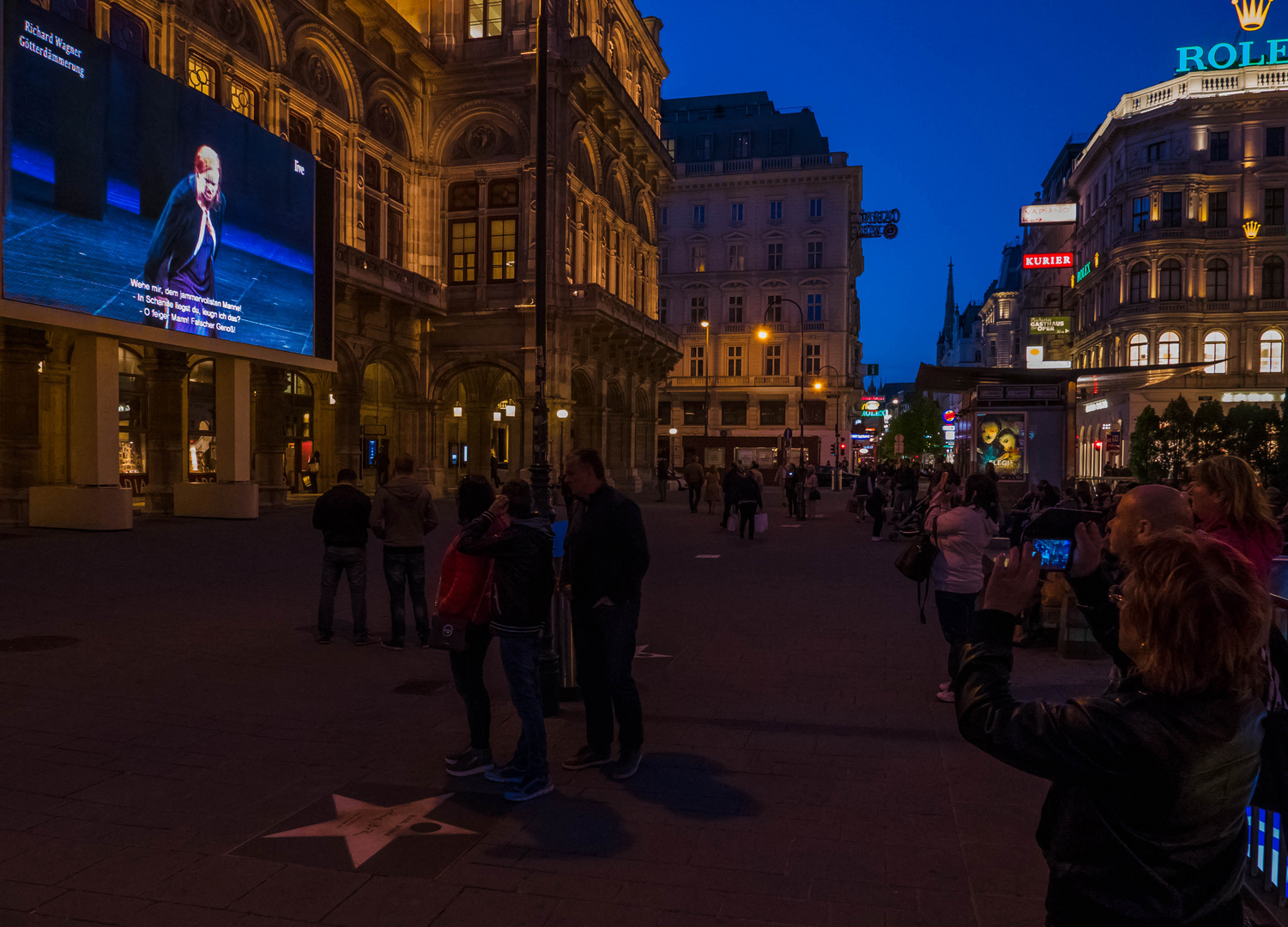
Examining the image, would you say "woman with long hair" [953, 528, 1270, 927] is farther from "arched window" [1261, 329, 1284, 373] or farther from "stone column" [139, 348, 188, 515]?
"arched window" [1261, 329, 1284, 373]

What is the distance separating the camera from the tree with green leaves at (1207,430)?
86.6ft

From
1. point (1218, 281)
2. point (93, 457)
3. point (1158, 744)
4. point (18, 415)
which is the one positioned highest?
point (1218, 281)

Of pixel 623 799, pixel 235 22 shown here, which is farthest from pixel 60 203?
pixel 623 799

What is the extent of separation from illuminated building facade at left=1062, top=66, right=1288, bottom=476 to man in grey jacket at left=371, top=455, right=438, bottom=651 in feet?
157

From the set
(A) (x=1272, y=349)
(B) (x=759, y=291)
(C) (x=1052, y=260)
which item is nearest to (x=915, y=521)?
(A) (x=1272, y=349)

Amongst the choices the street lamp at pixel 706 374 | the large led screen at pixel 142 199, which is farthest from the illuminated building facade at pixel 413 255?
the street lamp at pixel 706 374

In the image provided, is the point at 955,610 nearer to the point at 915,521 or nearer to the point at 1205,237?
the point at 915,521

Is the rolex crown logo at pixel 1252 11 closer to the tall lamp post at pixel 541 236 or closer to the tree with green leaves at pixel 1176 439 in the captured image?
the tree with green leaves at pixel 1176 439

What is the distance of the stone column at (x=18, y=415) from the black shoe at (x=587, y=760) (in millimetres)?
19208

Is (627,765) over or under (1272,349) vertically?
under

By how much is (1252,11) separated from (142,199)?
5677cm

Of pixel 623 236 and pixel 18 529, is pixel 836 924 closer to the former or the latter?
pixel 18 529

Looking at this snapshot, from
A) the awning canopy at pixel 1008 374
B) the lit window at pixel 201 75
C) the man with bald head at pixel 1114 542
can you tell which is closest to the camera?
the man with bald head at pixel 1114 542

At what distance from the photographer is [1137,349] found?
51688 millimetres
